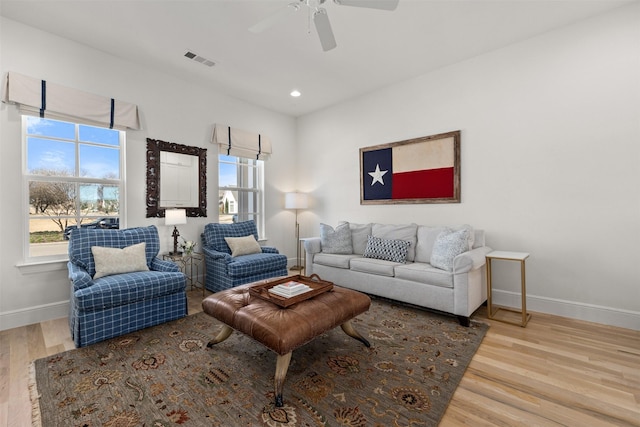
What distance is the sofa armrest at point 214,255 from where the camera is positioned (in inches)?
144

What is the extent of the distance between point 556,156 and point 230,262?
12.8 ft

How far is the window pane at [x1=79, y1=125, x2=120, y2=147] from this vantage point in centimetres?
327

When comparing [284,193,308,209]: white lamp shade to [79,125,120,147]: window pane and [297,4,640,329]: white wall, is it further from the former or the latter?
[79,125,120,147]: window pane

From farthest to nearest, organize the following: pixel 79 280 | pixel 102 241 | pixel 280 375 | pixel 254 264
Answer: pixel 254 264
pixel 102 241
pixel 79 280
pixel 280 375

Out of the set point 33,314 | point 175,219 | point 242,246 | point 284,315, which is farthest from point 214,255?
point 284,315

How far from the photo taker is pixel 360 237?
164 inches

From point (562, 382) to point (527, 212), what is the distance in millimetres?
1877

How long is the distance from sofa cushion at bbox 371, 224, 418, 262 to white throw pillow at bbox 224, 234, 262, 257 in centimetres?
174

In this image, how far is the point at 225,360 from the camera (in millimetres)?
2154

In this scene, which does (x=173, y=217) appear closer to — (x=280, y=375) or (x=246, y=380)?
(x=246, y=380)

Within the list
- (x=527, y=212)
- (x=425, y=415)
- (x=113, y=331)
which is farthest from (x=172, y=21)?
(x=527, y=212)

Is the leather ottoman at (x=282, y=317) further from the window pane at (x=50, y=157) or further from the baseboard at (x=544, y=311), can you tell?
the window pane at (x=50, y=157)

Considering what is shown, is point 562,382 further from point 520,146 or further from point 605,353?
point 520,146

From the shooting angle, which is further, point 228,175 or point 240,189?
point 240,189
